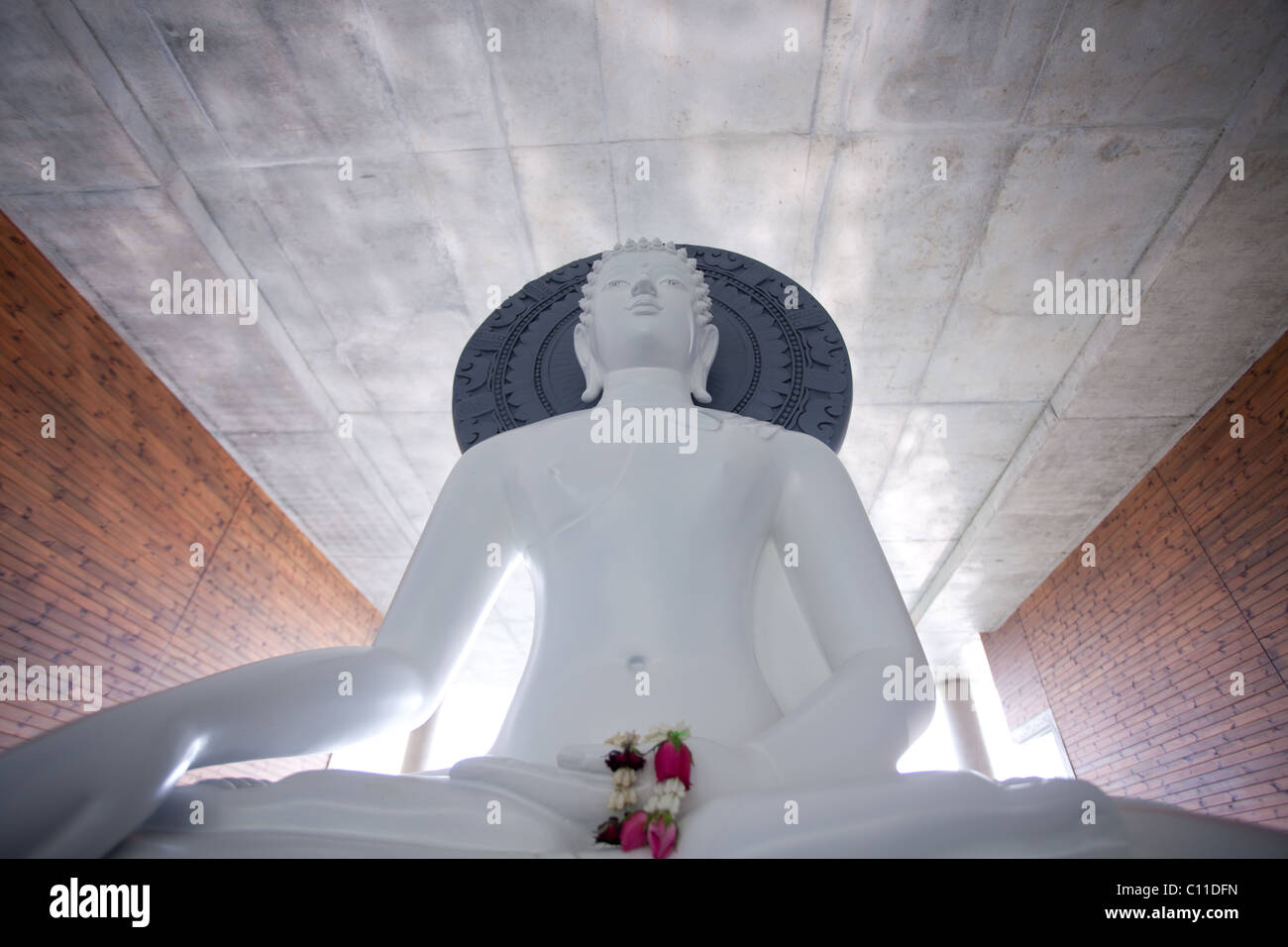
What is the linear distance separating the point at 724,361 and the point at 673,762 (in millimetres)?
1661

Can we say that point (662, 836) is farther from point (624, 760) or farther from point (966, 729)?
point (966, 729)

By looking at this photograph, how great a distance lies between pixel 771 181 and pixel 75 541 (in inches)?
202

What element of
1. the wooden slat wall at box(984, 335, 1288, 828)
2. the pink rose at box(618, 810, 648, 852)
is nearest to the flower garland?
the pink rose at box(618, 810, 648, 852)

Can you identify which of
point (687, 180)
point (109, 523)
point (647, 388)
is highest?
point (687, 180)

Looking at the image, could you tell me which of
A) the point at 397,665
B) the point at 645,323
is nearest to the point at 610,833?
the point at 397,665

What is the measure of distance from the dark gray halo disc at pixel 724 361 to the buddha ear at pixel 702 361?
0.37 ft

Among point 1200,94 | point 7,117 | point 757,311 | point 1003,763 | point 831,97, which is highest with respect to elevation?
point 7,117

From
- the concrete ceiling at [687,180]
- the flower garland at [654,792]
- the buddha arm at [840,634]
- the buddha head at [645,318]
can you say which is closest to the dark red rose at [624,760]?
the flower garland at [654,792]

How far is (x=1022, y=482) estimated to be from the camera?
6523 millimetres

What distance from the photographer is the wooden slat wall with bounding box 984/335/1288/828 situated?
5.10 metres

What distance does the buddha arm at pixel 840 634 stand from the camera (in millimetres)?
1162

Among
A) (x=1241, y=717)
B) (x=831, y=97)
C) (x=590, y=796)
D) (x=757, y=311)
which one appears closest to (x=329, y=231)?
(x=831, y=97)

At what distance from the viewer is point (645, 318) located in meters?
2.09
